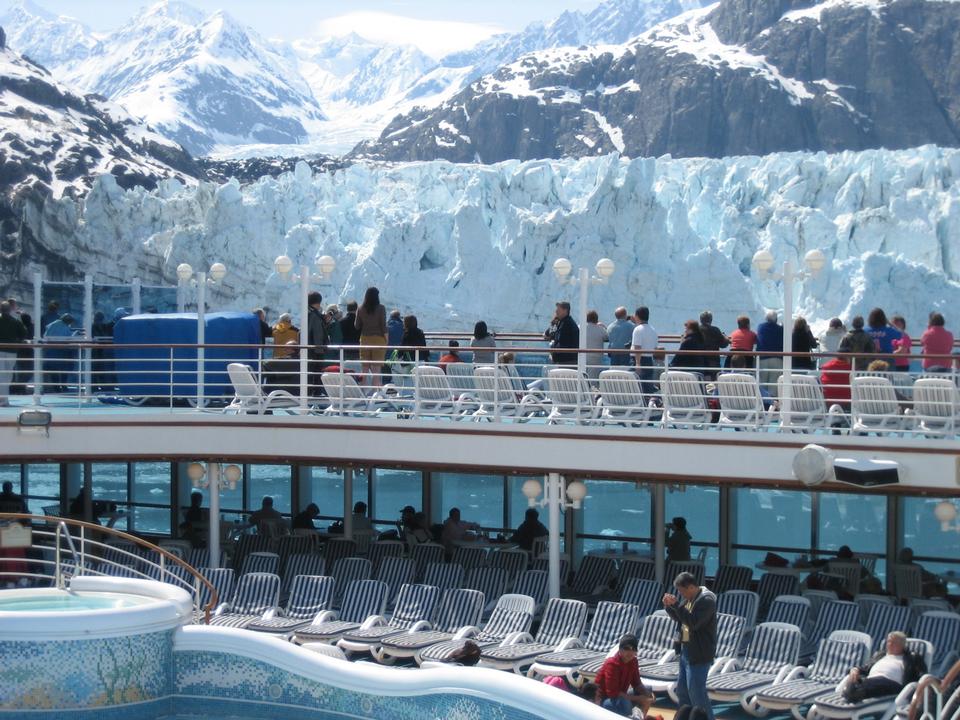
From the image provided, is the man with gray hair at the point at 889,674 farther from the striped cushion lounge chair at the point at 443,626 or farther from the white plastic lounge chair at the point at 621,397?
the striped cushion lounge chair at the point at 443,626

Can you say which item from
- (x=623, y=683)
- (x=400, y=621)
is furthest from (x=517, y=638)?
(x=623, y=683)

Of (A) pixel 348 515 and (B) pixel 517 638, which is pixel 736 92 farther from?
(B) pixel 517 638

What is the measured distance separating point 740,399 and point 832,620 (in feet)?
6.36

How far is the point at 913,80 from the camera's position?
11681 cm

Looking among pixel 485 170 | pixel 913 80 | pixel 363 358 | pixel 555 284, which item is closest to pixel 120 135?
pixel 485 170

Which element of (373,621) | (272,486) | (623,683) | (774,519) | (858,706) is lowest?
(774,519)

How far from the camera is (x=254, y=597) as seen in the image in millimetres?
12641

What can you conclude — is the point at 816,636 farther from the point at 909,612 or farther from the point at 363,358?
the point at 363,358

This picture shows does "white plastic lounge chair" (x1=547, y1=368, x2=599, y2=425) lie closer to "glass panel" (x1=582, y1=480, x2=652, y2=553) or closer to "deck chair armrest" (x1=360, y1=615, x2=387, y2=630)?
"deck chair armrest" (x1=360, y1=615, x2=387, y2=630)

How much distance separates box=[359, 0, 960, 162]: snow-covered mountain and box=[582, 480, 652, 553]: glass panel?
8387 cm

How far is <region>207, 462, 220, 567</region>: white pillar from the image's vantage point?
13508 mm

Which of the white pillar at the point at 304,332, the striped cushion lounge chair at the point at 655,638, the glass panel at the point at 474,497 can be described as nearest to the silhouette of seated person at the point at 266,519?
the white pillar at the point at 304,332

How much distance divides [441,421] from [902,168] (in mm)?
Result: 32465

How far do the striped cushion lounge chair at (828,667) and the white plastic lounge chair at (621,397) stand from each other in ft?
7.99
